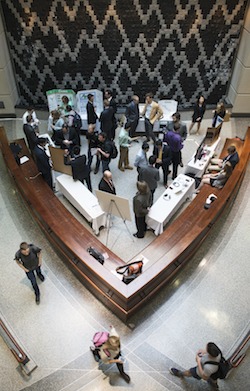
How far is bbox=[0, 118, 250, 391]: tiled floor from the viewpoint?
4.82 meters

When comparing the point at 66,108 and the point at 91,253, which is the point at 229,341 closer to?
the point at 91,253

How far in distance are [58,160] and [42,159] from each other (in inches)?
16.6

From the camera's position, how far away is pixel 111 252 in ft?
19.9

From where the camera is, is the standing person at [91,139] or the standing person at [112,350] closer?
the standing person at [112,350]

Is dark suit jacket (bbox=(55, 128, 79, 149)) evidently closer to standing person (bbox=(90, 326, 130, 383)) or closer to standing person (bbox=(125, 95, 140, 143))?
standing person (bbox=(125, 95, 140, 143))

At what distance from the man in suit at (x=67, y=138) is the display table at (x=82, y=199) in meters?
A: 0.90

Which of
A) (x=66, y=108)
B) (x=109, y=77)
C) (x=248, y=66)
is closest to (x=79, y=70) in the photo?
(x=109, y=77)

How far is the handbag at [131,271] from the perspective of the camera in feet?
17.9

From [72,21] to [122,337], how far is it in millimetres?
7384

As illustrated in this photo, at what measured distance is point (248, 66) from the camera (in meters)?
9.01

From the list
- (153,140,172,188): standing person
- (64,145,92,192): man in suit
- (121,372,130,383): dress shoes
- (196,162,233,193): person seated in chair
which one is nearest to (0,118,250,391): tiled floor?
(121,372,130,383): dress shoes

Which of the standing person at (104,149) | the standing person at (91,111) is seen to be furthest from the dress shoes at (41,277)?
the standing person at (91,111)

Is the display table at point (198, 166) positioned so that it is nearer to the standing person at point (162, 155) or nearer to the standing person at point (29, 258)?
the standing person at point (162, 155)

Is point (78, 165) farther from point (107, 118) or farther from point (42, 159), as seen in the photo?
point (107, 118)
